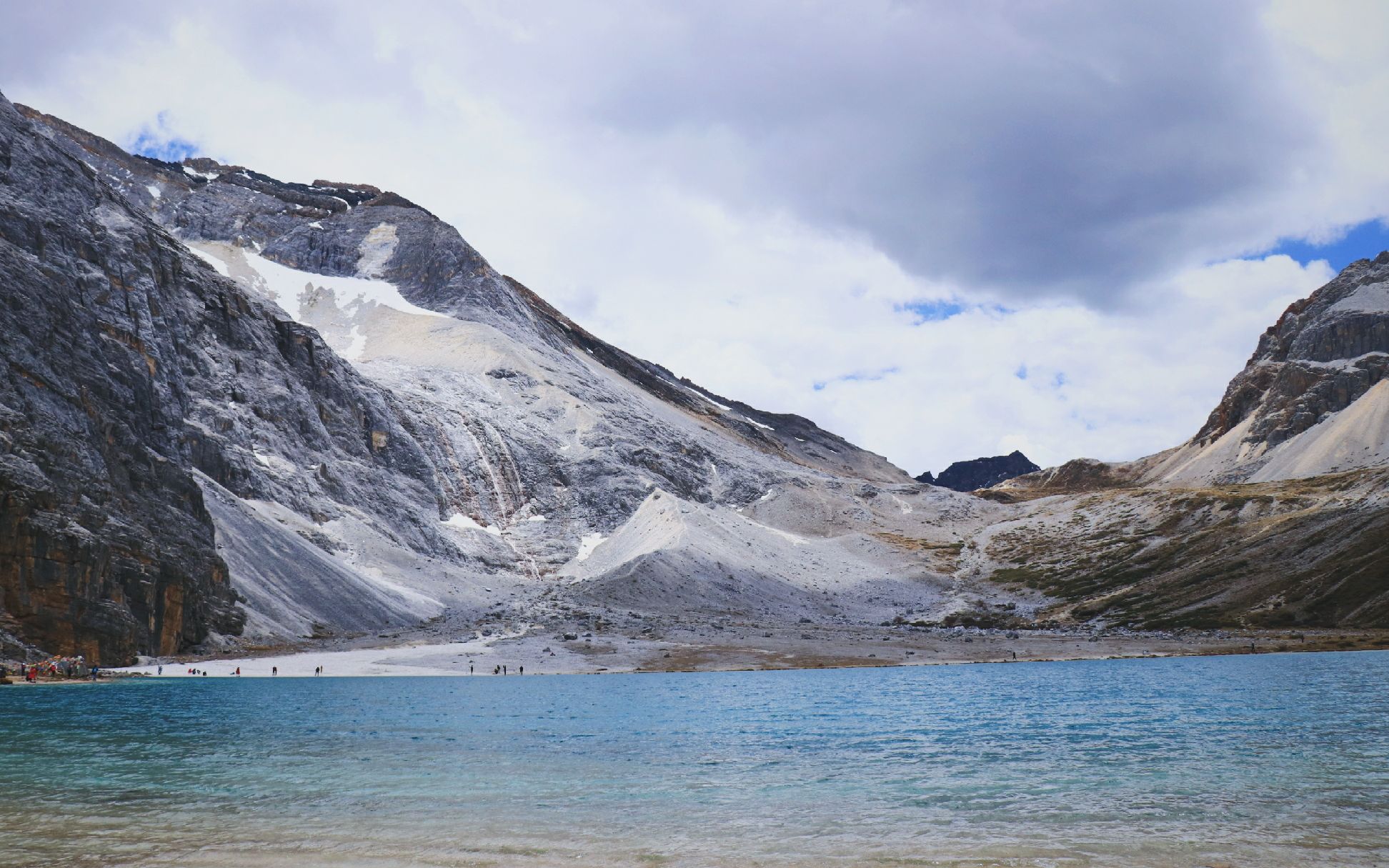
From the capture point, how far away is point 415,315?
19050cm

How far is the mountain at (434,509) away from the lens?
6500 cm

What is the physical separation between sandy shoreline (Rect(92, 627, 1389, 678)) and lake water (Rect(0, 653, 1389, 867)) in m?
21.2

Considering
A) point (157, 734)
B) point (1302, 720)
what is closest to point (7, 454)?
point (157, 734)

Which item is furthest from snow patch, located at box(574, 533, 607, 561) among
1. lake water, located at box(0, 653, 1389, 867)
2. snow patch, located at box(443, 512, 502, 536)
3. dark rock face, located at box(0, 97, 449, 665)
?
lake water, located at box(0, 653, 1389, 867)

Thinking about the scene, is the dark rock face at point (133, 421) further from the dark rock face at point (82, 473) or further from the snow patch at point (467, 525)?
the snow patch at point (467, 525)

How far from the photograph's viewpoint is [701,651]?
271 ft

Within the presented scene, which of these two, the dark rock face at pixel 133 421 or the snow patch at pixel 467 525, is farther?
the snow patch at pixel 467 525

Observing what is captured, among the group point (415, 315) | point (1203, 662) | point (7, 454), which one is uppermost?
point (415, 315)

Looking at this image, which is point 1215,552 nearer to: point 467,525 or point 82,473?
point 467,525

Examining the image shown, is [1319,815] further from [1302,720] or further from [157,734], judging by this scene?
[157,734]

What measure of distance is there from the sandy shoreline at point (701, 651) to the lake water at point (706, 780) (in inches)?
833

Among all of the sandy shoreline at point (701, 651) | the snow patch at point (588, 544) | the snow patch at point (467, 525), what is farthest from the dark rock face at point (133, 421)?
the snow patch at point (588, 544)

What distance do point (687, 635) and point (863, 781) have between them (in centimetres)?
6740

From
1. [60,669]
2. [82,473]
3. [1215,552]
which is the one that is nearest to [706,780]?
[60,669]
